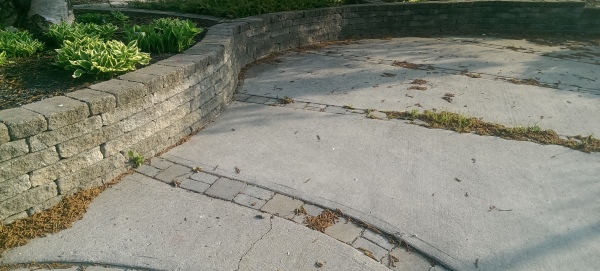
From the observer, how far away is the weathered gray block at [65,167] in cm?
292

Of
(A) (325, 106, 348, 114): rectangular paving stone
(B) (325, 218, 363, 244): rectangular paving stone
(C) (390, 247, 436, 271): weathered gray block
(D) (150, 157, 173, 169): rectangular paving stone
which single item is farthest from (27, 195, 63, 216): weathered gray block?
(A) (325, 106, 348, 114): rectangular paving stone

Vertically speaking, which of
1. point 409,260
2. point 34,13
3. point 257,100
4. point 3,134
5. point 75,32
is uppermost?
point 34,13

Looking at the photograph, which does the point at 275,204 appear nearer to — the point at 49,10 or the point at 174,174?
the point at 174,174

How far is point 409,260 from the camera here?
2.64 metres

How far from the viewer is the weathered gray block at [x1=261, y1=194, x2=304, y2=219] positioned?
306 centimetres

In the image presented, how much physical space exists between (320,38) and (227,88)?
11.8 feet

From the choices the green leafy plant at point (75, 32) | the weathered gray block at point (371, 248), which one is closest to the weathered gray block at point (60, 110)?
the green leafy plant at point (75, 32)

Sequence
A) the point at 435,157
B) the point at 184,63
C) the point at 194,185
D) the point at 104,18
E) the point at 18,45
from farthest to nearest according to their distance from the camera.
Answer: the point at 104,18
the point at 18,45
the point at 184,63
the point at 435,157
the point at 194,185

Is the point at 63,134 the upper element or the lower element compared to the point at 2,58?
lower

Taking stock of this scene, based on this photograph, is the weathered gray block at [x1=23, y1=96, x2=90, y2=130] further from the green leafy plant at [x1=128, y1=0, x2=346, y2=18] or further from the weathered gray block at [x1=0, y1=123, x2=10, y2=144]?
the green leafy plant at [x1=128, y1=0, x2=346, y2=18]

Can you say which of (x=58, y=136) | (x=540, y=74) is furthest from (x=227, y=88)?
(x=540, y=74)

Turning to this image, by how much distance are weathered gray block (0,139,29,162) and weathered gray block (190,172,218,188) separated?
119 cm

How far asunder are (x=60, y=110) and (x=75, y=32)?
6.74 feet

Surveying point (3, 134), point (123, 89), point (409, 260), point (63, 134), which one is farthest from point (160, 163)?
point (409, 260)
